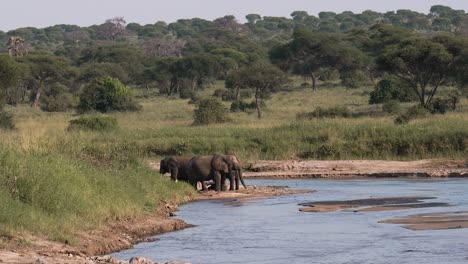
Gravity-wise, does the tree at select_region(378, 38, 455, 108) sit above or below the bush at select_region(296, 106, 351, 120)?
above

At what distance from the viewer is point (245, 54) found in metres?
87.2

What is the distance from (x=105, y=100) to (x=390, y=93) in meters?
16.0

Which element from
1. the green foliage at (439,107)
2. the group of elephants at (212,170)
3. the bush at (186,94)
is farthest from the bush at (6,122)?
the bush at (186,94)

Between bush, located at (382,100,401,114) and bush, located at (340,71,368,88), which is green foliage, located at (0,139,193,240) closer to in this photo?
bush, located at (382,100,401,114)

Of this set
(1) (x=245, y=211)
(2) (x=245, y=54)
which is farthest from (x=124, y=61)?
(1) (x=245, y=211)

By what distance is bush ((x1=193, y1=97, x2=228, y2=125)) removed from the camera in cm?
4731

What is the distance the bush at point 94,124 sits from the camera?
43219 mm

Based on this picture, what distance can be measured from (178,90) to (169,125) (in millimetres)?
28373

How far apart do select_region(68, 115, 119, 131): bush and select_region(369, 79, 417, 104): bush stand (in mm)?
17902

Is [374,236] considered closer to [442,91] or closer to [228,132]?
[228,132]

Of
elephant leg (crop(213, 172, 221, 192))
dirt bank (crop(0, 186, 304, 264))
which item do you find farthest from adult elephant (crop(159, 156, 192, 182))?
dirt bank (crop(0, 186, 304, 264))

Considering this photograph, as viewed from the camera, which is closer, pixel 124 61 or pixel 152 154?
pixel 152 154

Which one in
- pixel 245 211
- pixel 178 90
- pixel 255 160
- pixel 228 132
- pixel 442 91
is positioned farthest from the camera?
pixel 178 90

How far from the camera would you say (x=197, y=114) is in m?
48.2
